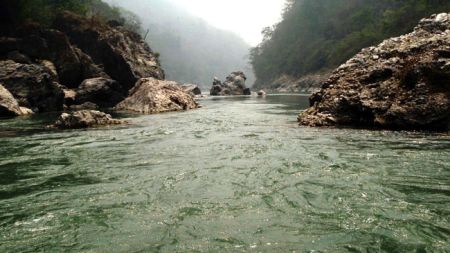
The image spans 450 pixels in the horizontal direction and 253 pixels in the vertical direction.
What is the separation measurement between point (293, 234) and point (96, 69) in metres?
40.7

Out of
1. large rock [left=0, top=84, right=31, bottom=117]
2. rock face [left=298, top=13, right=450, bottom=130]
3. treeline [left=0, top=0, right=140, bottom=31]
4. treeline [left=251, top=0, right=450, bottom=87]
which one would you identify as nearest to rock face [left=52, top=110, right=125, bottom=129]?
large rock [left=0, top=84, right=31, bottom=117]

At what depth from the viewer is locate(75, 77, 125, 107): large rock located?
1471 inches

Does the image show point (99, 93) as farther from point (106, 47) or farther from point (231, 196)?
point (231, 196)

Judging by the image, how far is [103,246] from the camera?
507 centimetres

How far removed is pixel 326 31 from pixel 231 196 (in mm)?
114250

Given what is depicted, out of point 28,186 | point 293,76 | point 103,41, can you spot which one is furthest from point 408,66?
point 293,76

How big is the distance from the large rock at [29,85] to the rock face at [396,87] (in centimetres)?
2182

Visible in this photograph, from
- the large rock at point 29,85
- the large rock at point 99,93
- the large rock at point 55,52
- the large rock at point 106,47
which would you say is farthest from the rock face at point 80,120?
the large rock at point 106,47

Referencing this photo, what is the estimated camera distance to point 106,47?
Result: 150ft

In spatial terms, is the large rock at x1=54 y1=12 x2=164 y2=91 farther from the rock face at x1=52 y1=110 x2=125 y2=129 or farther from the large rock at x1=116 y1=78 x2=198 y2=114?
the rock face at x1=52 y1=110 x2=125 y2=129

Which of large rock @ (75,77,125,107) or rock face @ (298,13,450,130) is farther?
large rock @ (75,77,125,107)

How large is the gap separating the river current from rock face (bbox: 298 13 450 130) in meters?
1.95

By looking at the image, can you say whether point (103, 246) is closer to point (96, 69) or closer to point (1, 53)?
point (1, 53)

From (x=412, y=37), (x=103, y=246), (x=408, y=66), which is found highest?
(x=412, y=37)
